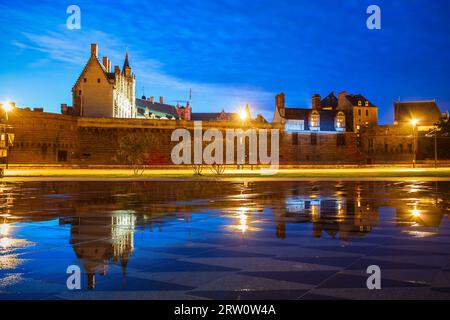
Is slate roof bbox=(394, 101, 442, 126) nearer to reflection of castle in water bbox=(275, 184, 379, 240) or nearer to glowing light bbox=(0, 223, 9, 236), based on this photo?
reflection of castle in water bbox=(275, 184, 379, 240)

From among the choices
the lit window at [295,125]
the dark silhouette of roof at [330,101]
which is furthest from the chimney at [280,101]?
the dark silhouette of roof at [330,101]

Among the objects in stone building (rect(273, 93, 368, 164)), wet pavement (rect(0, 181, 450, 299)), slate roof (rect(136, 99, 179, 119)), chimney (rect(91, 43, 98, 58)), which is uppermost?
chimney (rect(91, 43, 98, 58))

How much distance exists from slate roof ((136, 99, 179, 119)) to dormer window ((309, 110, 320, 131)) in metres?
41.0

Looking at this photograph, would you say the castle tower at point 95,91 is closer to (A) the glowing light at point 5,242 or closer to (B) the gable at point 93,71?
(B) the gable at point 93,71

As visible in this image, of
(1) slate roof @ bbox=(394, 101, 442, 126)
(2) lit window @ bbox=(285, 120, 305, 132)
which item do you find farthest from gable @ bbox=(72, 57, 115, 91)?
(1) slate roof @ bbox=(394, 101, 442, 126)

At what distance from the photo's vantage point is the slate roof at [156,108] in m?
113

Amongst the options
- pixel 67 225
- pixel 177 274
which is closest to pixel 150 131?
pixel 67 225

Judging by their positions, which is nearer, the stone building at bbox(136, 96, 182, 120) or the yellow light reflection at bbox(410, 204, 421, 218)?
the yellow light reflection at bbox(410, 204, 421, 218)

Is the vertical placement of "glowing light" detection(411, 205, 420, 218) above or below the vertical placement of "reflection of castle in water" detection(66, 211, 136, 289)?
above

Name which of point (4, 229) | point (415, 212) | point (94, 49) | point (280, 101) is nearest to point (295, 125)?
point (280, 101)

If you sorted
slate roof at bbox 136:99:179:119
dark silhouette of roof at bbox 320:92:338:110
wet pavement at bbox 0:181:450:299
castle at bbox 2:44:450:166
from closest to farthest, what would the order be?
wet pavement at bbox 0:181:450:299 → castle at bbox 2:44:450:166 → dark silhouette of roof at bbox 320:92:338:110 → slate roof at bbox 136:99:179:119

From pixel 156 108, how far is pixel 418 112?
198ft

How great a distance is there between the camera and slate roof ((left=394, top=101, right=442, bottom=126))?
9681cm

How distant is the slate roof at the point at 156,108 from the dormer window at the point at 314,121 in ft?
135
